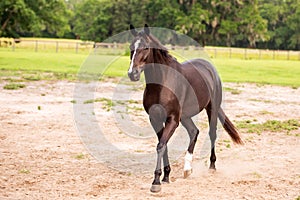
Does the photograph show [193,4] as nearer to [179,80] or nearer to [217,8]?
[217,8]

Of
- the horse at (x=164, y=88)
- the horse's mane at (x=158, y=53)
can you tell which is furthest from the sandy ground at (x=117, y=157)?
the horse's mane at (x=158, y=53)

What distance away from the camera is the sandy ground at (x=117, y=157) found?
568cm

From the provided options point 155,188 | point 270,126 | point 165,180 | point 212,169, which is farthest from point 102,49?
point 155,188

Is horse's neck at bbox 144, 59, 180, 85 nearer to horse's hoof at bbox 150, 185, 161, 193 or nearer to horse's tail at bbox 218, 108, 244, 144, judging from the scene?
horse's hoof at bbox 150, 185, 161, 193

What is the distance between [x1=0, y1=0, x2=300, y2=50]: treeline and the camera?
1480 inches

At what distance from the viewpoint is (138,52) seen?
212 inches

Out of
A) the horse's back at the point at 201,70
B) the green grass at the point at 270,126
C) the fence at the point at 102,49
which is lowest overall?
the fence at the point at 102,49

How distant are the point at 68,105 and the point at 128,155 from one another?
218 inches

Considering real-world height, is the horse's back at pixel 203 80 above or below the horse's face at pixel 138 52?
below

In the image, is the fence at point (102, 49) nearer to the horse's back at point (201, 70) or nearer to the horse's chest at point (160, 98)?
the horse's back at point (201, 70)

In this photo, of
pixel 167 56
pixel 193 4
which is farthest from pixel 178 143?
pixel 193 4

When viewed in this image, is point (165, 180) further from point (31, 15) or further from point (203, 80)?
point (31, 15)

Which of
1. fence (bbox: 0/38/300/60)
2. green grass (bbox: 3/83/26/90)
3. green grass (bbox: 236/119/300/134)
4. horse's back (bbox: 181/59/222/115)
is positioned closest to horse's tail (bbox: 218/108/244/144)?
horse's back (bbox: 181/59/222/115)

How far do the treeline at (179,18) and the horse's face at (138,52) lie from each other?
31.1 m
